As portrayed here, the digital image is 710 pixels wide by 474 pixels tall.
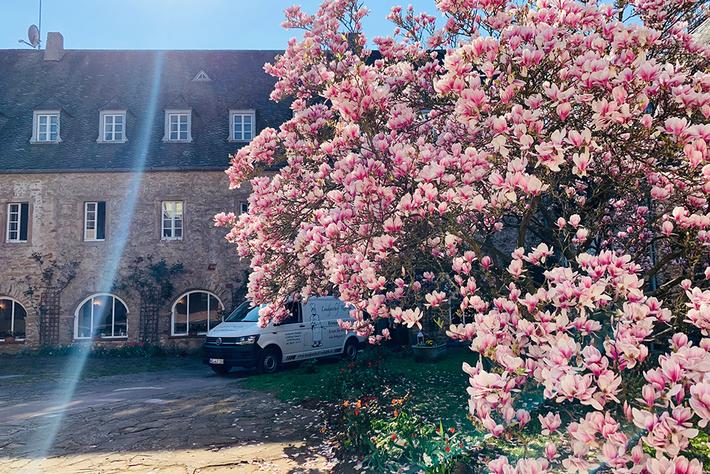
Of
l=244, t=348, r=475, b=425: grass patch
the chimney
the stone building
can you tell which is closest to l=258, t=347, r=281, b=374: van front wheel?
l=244, t=348, r=475, b=425: grass patch

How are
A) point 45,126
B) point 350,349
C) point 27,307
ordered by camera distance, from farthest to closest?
point 45,126 < point 27,307 < point 350,349

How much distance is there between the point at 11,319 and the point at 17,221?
3.37 meters

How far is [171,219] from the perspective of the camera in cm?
1822

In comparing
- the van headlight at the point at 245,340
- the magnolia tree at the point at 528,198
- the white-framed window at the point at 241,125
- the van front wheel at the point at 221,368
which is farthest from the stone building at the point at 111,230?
the magnolia tree at the point at 528,198

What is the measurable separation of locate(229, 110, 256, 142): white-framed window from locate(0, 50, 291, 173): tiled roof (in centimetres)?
27

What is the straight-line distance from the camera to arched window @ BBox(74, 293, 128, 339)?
17438 millimetres

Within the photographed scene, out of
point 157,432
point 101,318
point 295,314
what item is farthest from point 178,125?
point 157,432

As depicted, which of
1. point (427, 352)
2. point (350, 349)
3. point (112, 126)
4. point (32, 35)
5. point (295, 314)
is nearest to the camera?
point (295, 314)

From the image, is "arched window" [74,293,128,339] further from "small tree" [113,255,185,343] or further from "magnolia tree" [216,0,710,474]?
"magnolia tree" [216,0,710,474]

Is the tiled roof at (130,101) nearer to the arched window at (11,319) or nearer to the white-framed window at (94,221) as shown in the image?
the white-framed window at (94,221)

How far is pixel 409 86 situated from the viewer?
5523 mm

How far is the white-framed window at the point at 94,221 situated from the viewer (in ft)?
58.9

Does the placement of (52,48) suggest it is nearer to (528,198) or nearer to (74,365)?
(74,365)

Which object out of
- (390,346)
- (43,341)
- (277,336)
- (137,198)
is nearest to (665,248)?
(277,336)
